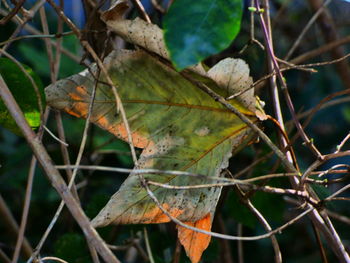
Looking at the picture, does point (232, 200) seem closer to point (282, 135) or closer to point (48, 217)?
point (282, 135)

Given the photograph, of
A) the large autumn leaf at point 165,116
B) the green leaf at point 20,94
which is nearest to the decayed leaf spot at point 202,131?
the large autumn leaf at point 165,116

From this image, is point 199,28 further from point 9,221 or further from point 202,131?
point 9,221

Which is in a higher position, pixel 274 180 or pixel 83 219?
pixel 83 219

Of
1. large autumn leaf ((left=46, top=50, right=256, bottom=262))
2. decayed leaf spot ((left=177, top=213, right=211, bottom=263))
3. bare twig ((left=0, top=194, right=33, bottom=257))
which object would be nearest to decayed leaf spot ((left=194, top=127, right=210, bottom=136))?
large autumn leaf ((left=46, top=50, right=256, bottom=262))

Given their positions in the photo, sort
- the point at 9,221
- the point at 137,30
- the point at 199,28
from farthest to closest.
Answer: the point at 9,221 → the point at 137,30 → the point at 199,28

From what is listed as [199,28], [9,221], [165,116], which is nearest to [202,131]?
[165,116]

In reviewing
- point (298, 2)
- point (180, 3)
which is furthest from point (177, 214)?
point (298, 2)

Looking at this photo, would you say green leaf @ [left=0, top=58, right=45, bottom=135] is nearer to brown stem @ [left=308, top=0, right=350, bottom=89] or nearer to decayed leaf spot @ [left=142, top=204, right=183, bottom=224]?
decayed leaf spot @ [left=142, top=204, right=183, bottom=224]
